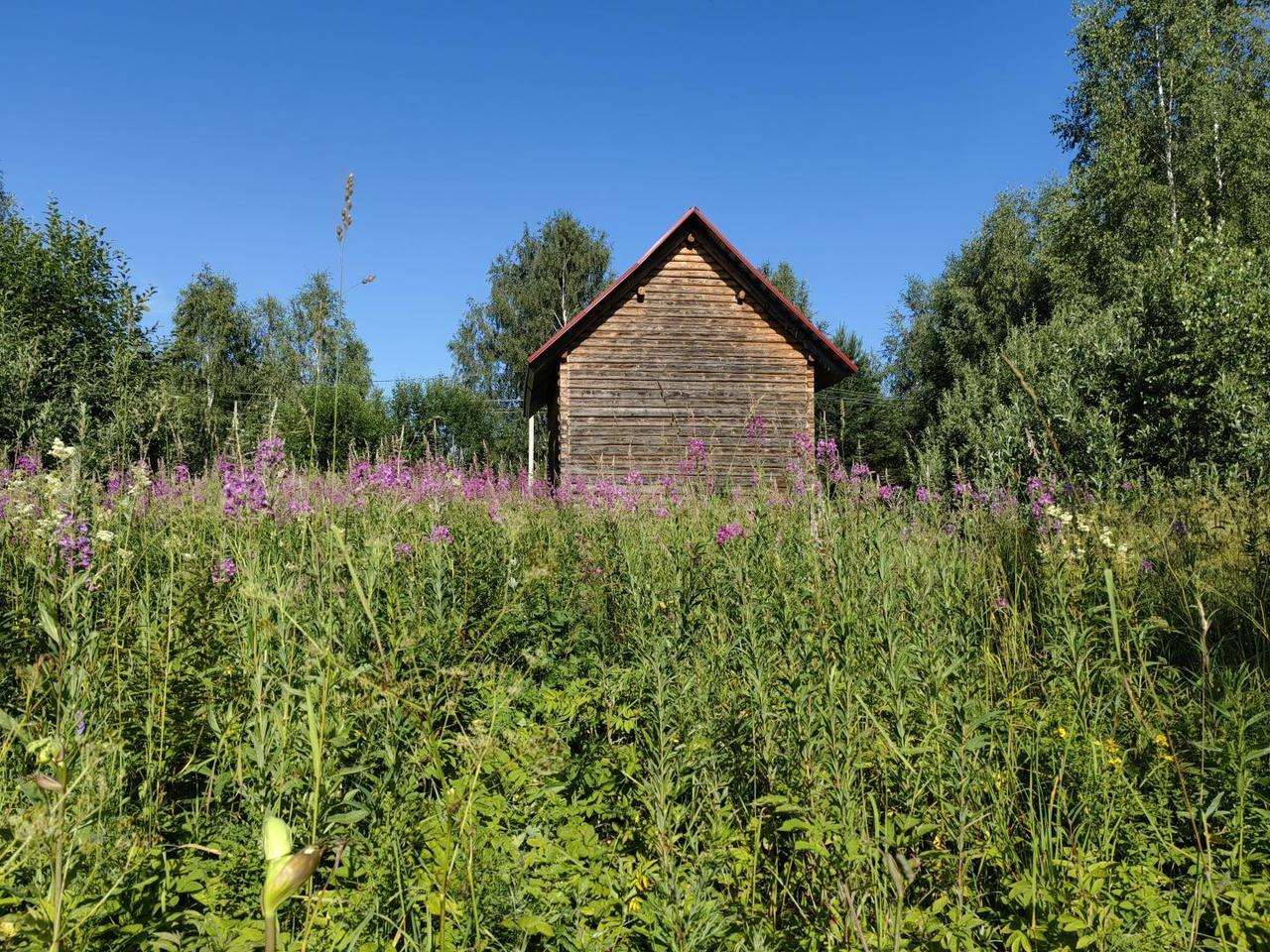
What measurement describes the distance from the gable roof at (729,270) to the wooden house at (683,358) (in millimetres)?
27

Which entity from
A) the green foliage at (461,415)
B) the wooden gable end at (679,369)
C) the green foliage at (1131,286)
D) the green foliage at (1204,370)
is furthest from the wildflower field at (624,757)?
the green foliage at (461,415)

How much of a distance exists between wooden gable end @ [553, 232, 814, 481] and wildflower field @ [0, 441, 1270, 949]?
11.4 m

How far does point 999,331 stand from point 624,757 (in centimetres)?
3840

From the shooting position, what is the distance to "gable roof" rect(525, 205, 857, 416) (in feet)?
49.3

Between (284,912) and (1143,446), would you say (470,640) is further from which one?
(1143,446)

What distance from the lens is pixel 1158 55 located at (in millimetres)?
22422

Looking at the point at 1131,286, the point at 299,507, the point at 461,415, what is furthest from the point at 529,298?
the point at 299,507

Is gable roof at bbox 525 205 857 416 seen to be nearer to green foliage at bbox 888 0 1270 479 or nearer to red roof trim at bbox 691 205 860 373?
red roof trim at bbox 691 205 860 373

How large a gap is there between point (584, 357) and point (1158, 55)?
21.8 m

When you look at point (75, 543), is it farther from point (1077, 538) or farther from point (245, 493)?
point (1077, 538)

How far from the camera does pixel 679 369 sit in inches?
608

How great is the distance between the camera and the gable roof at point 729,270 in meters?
15.0

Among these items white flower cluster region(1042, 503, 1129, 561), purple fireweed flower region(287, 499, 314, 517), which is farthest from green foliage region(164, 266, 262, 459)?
white flower cluster region(1042, 503, 1129, 561)

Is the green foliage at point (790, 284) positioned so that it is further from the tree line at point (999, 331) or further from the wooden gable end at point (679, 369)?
the wooden gable end at point (679, 369)
